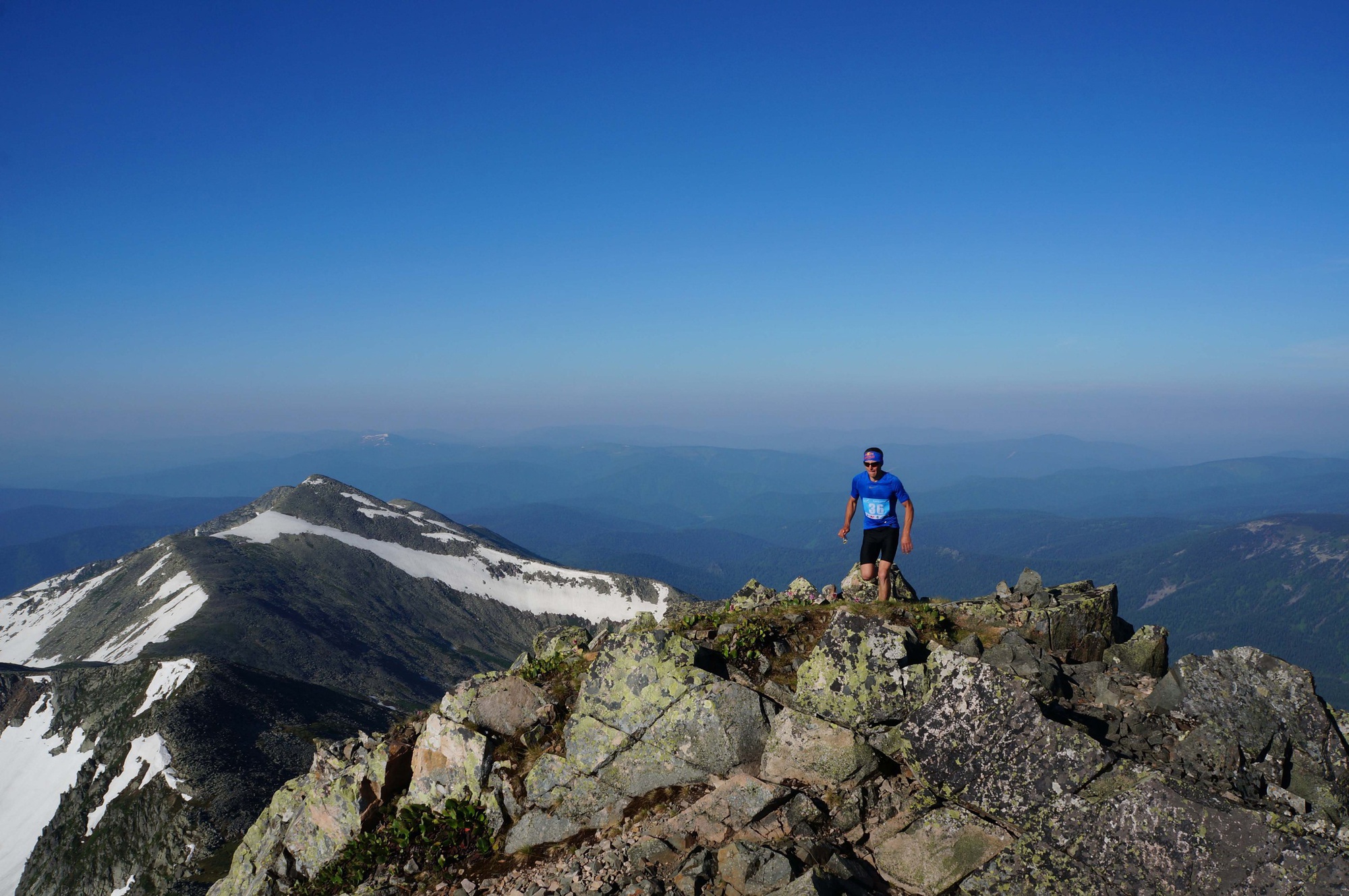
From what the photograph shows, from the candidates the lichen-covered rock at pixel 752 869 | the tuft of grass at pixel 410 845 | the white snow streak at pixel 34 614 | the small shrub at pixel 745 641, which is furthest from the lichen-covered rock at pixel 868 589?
the white snow streak at pixel 34 614

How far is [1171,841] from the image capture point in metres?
7.84

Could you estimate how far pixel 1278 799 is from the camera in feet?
28.3

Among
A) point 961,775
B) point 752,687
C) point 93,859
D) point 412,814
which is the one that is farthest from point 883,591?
point 93,859

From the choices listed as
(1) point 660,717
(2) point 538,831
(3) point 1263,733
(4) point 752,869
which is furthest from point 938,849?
(2) point 538,831

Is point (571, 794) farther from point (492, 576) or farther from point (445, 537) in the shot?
point (445, 537)

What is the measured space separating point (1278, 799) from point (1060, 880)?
10.5 feet

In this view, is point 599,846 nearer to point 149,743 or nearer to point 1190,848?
point 1190,848

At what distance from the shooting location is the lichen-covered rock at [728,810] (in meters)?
9.80

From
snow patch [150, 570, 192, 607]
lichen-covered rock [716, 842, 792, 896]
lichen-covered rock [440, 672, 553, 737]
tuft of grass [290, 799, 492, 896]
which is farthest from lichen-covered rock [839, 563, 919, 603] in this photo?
snow patch [150, 570, 192, 607]

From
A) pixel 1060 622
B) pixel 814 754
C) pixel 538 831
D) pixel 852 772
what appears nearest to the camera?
pixel 852 772

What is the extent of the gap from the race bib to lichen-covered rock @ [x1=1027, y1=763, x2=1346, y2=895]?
8.30 metres

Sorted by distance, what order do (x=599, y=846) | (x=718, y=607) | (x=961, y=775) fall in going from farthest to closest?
1. (x=718, y=607)
2. (x=599, y=846)
3. (x=961, y=775)

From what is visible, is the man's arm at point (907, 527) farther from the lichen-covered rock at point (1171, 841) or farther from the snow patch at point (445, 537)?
the snow patch at point (445, 537)

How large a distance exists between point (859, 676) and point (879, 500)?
6.68m
